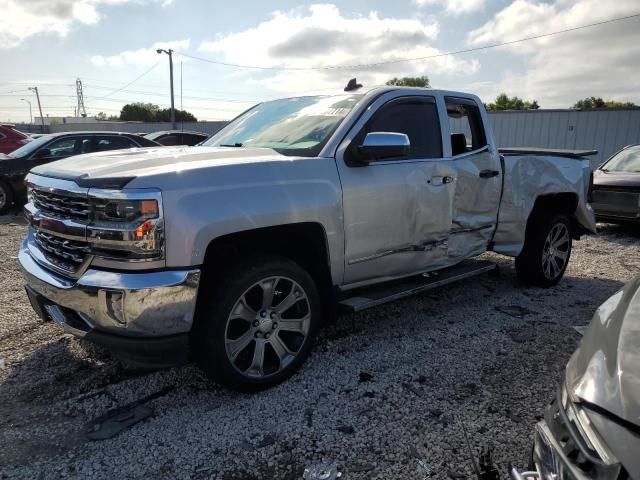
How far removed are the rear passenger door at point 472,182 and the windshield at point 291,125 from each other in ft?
3.79

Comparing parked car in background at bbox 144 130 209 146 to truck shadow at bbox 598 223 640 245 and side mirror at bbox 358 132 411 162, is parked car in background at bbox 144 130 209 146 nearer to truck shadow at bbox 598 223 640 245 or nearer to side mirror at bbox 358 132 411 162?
truck shadow at bbox 598 223 640 245

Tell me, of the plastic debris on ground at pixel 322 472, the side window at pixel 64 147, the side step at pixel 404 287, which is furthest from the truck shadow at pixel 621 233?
the side window at pixel 64 147

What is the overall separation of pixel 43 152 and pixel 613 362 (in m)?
10.6

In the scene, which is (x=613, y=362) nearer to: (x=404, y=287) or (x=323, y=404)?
(x=323, y=404)

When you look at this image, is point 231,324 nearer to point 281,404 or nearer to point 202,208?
point 281,404

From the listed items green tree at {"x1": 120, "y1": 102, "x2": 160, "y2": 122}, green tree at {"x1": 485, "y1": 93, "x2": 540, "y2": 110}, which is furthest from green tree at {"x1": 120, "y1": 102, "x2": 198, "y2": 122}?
green tree at {"x1": 485, "y1": 93, "x2": 540, "y2": 110}

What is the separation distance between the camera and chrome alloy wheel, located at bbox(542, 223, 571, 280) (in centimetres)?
543

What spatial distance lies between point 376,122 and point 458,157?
949 mm

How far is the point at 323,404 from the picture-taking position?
3.04m

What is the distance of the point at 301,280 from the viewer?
320 centimetres

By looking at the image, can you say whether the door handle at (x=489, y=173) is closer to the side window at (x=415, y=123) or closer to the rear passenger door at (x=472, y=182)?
the rear passenger door at (x=472, y=182)

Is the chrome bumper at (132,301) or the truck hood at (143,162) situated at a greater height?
the truck hood at (143,162)

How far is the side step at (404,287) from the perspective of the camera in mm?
3555

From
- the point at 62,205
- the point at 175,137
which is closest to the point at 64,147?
the point at 175,137
